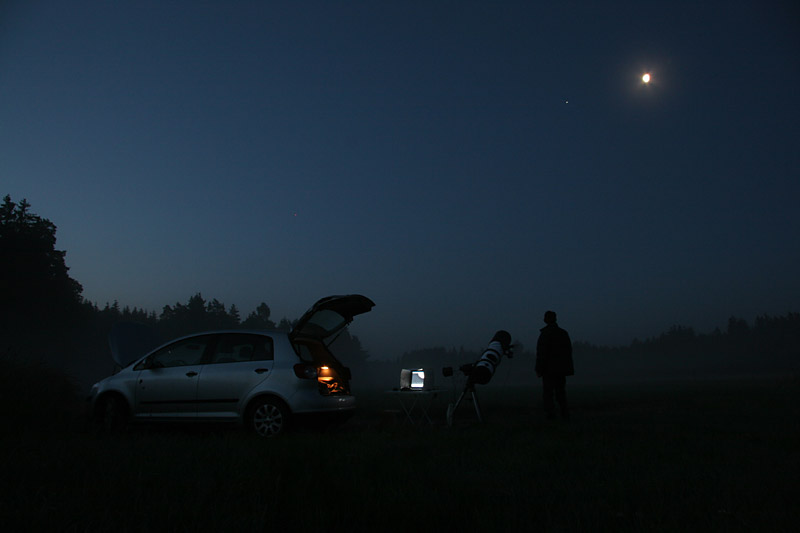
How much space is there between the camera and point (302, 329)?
848 cm

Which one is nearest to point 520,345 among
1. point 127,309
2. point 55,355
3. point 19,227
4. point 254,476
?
point 254,476

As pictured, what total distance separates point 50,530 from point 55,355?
5948 centimetres

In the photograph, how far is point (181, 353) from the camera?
8.33m

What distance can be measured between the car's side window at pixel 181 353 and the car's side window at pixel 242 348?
0.35m

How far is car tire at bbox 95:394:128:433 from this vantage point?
8.19 meters

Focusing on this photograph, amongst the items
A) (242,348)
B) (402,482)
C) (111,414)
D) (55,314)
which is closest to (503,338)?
(242,348)

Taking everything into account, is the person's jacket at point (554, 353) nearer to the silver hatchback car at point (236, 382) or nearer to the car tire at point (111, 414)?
the silver hatchback car at point (236, 382)

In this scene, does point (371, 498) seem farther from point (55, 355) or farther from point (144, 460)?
point (55, 355)

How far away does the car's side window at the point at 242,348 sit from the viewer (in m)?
7.90

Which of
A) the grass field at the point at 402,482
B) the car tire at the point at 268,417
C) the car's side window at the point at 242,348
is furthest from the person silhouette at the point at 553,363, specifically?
the car's side window at the point at 242,348

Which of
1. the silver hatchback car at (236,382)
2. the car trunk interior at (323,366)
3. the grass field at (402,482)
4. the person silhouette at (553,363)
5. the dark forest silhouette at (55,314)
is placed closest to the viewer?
the grass field at (402,482)

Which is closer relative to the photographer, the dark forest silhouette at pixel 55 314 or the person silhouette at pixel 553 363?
the person silhouette at pixel 553 363

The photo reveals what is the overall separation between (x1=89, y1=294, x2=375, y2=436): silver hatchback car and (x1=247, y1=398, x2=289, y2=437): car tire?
0.6 inches

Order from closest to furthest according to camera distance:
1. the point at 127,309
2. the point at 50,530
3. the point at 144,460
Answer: the point at 50,530 < the point at 144,460 < the point at 127,309
